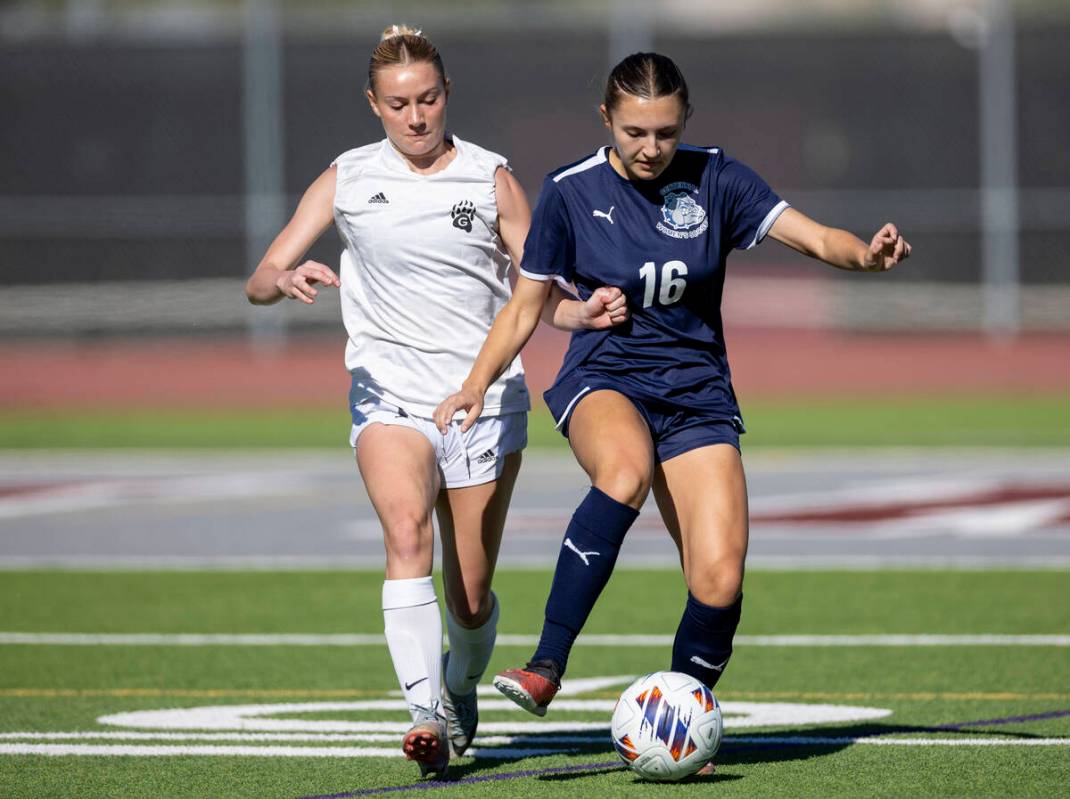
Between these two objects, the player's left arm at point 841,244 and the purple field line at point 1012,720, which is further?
the purple field line at point 1012,720

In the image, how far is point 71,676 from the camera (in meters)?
7.99

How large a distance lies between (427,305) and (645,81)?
3.71 ft

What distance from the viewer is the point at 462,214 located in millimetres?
6203

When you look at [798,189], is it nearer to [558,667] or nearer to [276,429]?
[276,429]

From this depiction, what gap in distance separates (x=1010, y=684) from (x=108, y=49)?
2678 centimetres

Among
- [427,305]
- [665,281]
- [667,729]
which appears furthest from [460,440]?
[667,729]

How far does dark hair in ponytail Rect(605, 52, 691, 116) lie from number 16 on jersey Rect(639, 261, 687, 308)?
1.65 feet

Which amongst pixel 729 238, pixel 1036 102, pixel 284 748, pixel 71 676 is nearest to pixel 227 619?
pixel 71 676

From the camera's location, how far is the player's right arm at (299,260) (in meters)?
5.86

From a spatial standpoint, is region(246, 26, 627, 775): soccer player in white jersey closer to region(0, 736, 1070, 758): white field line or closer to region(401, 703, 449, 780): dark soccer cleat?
region(401, 703, 449, 780): dark soccer cleat

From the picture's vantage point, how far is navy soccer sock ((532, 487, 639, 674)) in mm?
5688

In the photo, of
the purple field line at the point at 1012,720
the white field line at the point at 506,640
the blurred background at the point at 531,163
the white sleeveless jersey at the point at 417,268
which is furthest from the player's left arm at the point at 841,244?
the blurred background at the point at 531,163

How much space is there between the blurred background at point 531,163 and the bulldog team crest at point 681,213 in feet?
64.7

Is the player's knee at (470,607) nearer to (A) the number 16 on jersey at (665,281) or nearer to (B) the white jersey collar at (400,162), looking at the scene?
(A) the number 16 on jersey at (665,281)
